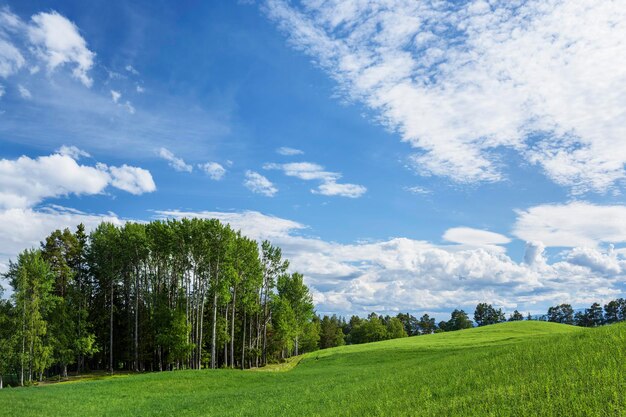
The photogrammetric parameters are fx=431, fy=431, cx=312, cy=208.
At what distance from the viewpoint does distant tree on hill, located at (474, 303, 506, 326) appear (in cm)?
Answer: 18050

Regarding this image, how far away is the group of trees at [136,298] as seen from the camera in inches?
2265

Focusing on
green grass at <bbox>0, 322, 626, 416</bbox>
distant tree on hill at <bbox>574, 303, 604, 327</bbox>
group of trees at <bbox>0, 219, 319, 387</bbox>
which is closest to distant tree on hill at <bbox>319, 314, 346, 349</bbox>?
group of trees at <bbox>0, 219, 319, 387</bbox>

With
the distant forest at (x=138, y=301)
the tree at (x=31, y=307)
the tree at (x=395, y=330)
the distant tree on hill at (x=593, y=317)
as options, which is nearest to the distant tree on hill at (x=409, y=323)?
the tree at (x=395, y=330)

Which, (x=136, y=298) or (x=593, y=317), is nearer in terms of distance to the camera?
(x=136, y=298)

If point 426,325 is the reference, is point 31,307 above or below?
above

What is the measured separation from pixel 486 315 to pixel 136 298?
156690mm

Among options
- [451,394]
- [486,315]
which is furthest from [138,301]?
[486,315]

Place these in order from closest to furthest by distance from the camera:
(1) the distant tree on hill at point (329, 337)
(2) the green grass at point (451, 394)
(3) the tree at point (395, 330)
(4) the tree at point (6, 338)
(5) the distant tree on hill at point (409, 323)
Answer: (2) the green grass at point (451, 394) → (4) the tree at point (6, 338) → (3) the tree at point (395, 330) → (1) the distant tree on hill at point (329, 337) → (5) the distant tree on hill at point (409, 323)

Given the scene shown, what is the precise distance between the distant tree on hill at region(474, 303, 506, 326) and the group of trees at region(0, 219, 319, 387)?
5057 inches

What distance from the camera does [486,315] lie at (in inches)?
7210

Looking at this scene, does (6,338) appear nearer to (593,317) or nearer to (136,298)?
(136,298)

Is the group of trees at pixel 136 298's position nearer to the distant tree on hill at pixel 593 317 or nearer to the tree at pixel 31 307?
the tree at pixel 31 307

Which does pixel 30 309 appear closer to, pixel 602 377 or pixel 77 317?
pixel 77 317

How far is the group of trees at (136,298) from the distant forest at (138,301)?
0.15m
